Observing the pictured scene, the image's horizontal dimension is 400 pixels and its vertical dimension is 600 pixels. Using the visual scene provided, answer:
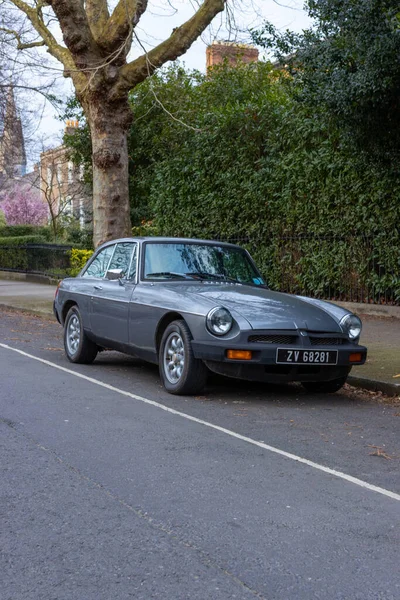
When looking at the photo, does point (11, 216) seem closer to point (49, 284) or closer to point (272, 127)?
point (49, 284)

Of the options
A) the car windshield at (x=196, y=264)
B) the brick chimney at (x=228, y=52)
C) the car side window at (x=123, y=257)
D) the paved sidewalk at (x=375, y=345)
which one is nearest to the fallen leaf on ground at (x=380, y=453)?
the paved sidewalk at (x=375, y=345)

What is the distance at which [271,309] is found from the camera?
786 cm

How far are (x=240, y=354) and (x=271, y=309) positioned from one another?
0.69 meters

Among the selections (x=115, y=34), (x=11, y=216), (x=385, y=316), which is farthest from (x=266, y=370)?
(x=11, y=216)

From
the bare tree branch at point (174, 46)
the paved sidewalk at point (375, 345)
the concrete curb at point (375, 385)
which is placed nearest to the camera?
the concrete curb at point (375, 385)

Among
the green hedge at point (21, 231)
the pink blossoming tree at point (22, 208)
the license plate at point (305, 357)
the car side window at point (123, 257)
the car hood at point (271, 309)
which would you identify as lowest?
the license plate at point (305, 357)

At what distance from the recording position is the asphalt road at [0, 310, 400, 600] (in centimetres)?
346

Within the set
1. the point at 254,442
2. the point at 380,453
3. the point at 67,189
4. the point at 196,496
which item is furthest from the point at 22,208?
the point at 196,496

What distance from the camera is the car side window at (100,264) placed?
10029 mm

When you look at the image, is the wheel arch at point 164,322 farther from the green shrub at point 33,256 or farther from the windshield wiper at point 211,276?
the green shrub at point 33,256

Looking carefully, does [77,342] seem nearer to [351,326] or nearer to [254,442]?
[351,326]

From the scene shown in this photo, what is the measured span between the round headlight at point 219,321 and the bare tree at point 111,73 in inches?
387

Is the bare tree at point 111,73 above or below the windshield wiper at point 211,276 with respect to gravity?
above

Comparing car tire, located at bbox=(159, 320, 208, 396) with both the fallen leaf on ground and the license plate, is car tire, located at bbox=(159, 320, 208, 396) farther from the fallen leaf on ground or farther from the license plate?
the fallen leaf on ground
